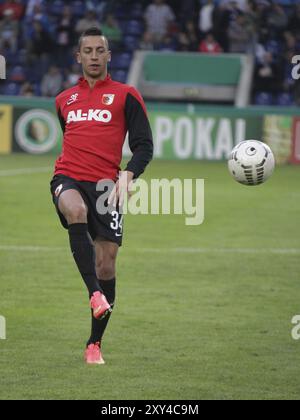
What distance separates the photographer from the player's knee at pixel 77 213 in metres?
7.05

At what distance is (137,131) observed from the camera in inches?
290

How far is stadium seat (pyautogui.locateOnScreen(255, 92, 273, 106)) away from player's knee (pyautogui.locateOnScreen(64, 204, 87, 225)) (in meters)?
20.6

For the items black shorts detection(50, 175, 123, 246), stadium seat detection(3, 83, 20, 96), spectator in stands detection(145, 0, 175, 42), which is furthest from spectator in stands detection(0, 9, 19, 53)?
black shorts detection(50, 175, 123, 246)

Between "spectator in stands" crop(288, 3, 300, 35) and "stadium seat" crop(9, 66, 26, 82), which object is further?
"stadium seat" crop(9, 66, 26, 82)

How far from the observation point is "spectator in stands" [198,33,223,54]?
1109 inches

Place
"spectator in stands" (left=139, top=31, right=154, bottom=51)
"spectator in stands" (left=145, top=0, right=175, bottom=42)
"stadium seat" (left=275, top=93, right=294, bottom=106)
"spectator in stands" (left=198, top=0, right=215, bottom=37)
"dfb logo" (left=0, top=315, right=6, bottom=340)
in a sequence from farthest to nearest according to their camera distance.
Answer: "spectator in stands" (left=139, top=31, right=154, bottom=51) < "spectator in stands" (left=145, top=0, right=175, bottom=42) < "spectator in stands" (left=198, top=0, right=215, bottom=37) < "stadium seat" (left=275, top=93, right=294, bottom=106) < "dfb logo" (left=0, top=315, right=6, bottom=340)

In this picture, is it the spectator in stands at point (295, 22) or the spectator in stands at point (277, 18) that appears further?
the spectator in stands at point (277, 18)

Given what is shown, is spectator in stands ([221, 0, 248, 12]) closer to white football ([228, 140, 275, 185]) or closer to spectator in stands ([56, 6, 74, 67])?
spectator in stands ([56, 6, 74, 67])

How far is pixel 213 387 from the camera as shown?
6543 millimetres

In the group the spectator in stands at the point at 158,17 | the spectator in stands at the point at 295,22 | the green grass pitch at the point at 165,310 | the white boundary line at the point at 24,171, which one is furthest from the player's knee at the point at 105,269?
the spectator in stands at the point at 158,17

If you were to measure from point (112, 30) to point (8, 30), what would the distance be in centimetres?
291

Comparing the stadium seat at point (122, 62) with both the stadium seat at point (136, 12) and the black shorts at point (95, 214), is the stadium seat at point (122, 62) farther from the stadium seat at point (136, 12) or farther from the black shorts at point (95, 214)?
the black shorts at point (95, 214)

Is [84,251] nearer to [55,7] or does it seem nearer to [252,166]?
[252,166]

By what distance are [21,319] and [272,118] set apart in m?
16.2
